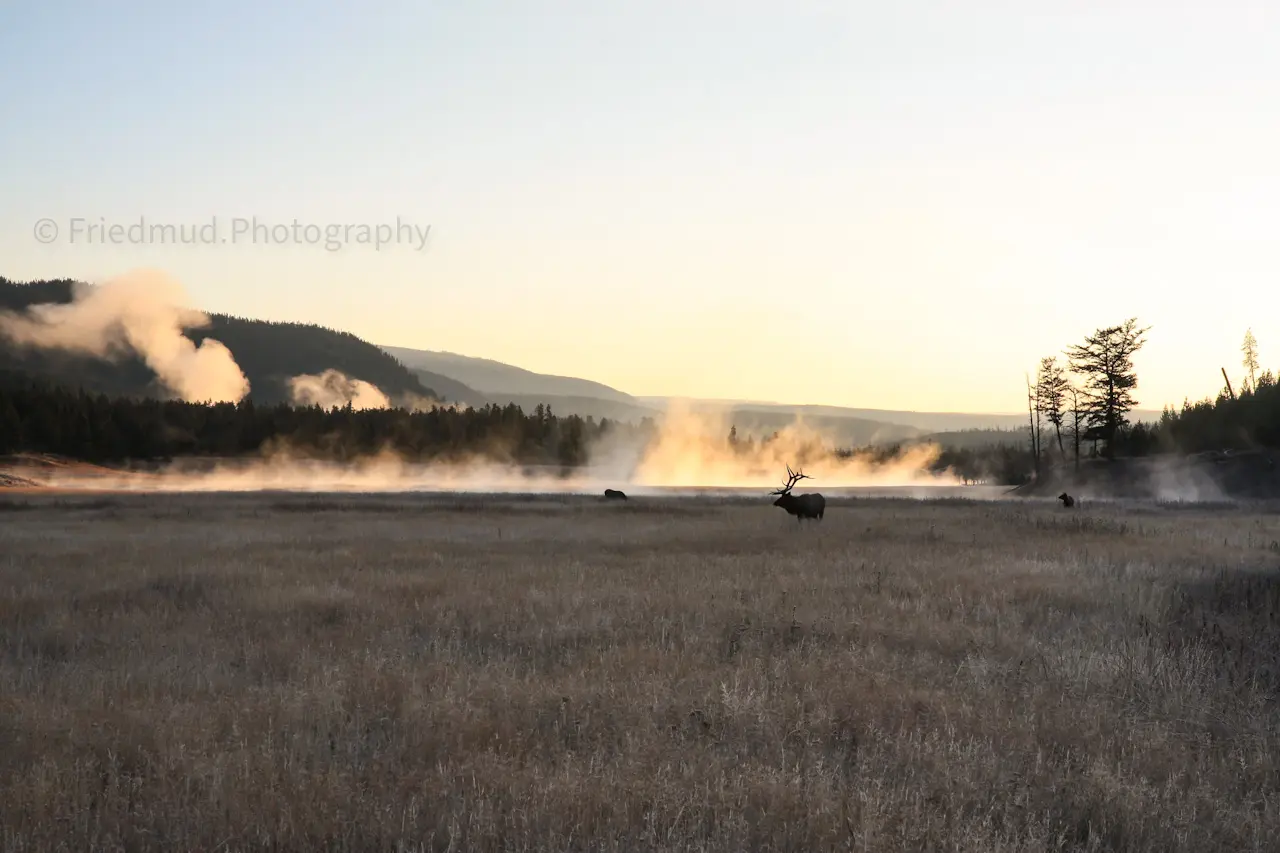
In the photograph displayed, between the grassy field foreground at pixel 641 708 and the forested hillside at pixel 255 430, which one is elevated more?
the forested hillside at pixel 255 430

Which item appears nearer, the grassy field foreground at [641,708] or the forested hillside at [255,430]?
the grassy field foreground at [641,708]

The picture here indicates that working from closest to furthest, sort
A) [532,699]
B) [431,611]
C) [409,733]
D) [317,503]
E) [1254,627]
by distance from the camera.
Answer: [409,733] → [532,699] → [1254,627] → [431,611] → [317,503]

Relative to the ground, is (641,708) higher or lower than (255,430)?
lower

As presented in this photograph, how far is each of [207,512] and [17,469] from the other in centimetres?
6873

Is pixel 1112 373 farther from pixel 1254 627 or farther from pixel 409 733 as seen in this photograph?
pixel 409 733

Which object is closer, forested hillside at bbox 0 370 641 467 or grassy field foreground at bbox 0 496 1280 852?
grassy field foreground at bbox 0 496 1280 852

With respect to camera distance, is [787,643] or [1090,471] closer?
[787,643]

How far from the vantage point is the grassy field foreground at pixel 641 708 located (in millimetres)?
5832

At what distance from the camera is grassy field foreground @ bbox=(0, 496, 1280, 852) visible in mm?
5832

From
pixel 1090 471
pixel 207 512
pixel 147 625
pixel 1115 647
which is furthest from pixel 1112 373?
pixel 147 625

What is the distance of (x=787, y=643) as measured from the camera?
11.5 metres

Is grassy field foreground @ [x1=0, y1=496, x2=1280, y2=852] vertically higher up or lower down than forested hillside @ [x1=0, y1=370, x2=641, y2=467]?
lower down

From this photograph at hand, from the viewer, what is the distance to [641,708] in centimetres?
823

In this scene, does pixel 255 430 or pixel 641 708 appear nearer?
pixel 641 708
